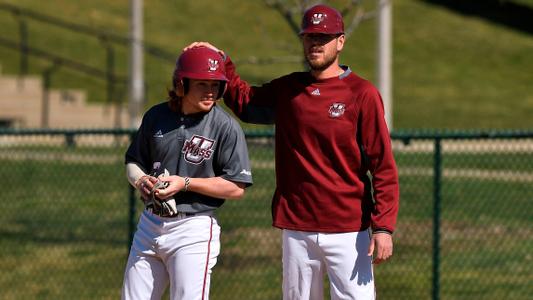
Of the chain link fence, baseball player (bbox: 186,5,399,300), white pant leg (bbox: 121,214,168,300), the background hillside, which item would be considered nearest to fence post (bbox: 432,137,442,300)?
the chain link fence

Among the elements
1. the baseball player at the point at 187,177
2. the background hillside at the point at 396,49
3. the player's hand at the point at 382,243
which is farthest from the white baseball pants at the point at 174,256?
the background hillside at the point at 396,49

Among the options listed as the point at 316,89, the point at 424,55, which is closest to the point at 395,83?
the point at 424,55

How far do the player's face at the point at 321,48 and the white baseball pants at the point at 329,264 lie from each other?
86cm

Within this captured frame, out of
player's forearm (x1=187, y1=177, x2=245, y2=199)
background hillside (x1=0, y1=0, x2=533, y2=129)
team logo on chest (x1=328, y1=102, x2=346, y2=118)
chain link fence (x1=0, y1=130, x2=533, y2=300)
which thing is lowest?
chain link fence (x1=0, y1=130, x2=533, y2=300)

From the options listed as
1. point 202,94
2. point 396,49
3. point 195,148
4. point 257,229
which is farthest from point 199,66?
point 396,49

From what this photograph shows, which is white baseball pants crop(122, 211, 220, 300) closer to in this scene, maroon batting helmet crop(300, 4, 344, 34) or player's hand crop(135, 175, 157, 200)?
player's hand crop(135, 175, 157, 200)

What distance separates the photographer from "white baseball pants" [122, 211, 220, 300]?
18.0 feet

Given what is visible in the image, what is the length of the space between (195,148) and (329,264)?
2.93 feet

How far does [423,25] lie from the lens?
116ft

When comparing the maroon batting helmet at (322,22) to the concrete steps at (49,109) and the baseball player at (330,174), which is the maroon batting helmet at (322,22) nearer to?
the baseball player at (330,174)

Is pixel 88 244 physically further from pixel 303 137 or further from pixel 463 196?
pixel 303 137

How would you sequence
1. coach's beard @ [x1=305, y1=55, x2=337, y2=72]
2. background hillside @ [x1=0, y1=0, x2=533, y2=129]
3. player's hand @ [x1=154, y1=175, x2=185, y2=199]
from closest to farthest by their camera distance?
player's hand @ [x1=154, y1=175, x2=185, y2=199]
coach's beard @ [x1=305, y1=55, x2=337, y2=72]
background hillside @ [x1=0, y1=0, x2=533, y2=129]

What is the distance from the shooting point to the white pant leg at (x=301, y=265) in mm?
5605

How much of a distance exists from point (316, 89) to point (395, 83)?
2480 centimetres
